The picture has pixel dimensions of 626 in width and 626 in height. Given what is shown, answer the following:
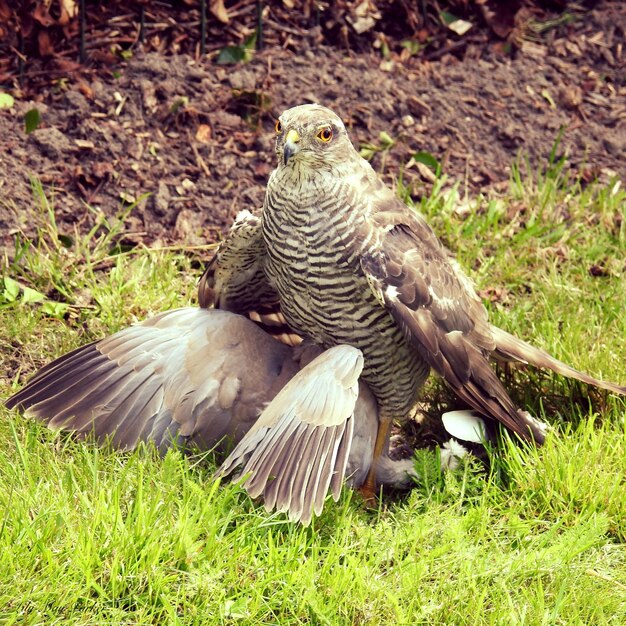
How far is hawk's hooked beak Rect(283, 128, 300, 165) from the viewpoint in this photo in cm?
361

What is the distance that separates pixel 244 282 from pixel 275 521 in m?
1.21

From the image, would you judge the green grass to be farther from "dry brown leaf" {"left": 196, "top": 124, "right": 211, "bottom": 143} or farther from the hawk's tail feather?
"dry brown leaf" {"left": 196, "top": 124, "right": 211, "bottom": 143}

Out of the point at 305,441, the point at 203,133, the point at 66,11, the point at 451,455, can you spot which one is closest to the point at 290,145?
the point at 305,441

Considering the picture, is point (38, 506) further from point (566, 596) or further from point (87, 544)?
point (566, 596)

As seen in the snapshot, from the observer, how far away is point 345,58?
251 inches

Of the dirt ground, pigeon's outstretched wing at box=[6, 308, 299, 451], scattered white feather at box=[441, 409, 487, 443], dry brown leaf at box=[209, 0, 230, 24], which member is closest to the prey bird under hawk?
scattered white feather at box=[441, 409, 487, 443]

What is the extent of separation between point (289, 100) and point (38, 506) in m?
3.33

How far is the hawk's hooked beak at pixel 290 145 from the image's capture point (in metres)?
3.61

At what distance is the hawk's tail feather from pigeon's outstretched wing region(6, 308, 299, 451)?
92 centimetres

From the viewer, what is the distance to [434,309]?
388 centimetres

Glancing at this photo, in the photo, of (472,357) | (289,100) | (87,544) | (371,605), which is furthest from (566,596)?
(289,100)

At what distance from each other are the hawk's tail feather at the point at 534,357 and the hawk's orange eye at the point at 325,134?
122 centimetres

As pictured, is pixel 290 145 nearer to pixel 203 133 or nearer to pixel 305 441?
pixel 305 441

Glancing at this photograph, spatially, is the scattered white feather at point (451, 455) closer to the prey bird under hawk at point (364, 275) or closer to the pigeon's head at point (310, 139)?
the prey bird under hawk at point (364, 275)
